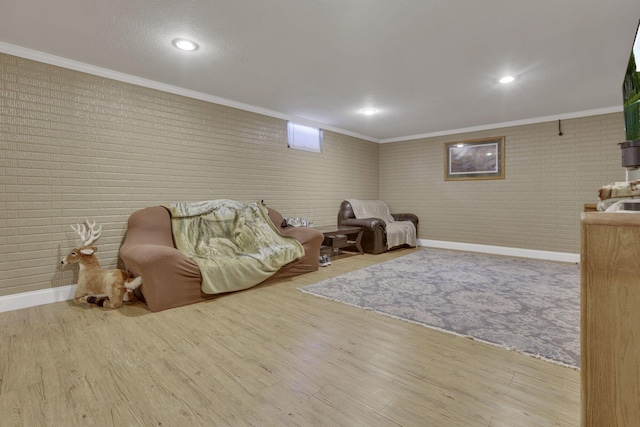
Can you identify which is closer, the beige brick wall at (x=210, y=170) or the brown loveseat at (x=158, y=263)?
the brown loveseat at (x=158, y=263)

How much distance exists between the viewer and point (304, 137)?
17.9ft

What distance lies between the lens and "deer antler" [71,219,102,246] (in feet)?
9.66

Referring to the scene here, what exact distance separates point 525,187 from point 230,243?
504cm

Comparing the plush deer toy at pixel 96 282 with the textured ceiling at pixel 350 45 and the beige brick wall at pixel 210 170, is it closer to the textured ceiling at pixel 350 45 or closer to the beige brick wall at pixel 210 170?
the beige brick wall at pixel 210 170

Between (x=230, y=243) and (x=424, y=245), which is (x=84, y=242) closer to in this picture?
(x=230, y=243)

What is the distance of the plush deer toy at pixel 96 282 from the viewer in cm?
281

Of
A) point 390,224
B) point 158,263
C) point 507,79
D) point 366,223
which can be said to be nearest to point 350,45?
point 507,79

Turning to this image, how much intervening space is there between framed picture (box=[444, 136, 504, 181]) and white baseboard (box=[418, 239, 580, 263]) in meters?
1.32

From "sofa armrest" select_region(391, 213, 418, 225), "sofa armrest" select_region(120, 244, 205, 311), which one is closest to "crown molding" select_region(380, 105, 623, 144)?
"sofa armrest" select_region(391, 213, 418, 225)

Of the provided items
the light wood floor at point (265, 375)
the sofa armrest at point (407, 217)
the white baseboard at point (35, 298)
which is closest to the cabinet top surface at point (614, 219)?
the light wood floor at point (265, 375)

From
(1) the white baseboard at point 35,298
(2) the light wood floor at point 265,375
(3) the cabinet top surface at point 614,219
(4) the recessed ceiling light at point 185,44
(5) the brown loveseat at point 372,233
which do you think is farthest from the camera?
(5) the brown loveseat at point 372,233

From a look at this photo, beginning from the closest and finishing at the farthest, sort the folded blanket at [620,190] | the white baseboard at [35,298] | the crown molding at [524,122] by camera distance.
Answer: the folded blanket at [620,190]
the white baseboard at [35,298]
the crown molding at [524,122]

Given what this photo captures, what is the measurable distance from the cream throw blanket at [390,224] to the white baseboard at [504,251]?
1.62ft

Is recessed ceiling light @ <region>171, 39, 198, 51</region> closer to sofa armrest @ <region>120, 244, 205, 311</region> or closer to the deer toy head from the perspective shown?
sofa armrest @ <region>120, 244, 205, 311</region>
